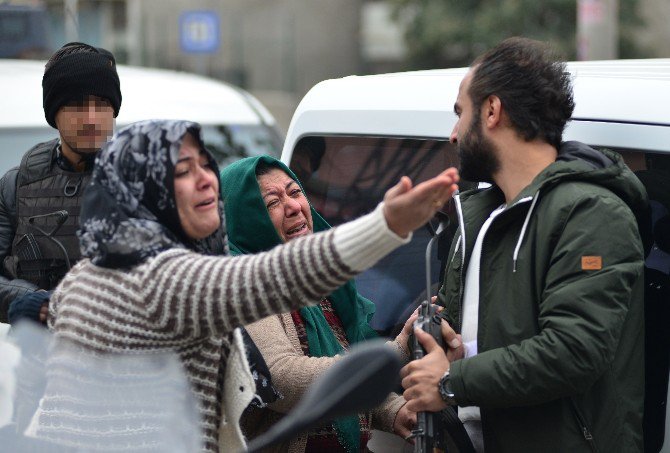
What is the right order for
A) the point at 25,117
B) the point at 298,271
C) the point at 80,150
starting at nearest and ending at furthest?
the point at 298,271 → the point at 80,150 → the point at 25,117

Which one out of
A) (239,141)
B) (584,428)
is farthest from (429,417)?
(239,141)

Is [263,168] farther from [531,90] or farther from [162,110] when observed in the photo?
[162,110]

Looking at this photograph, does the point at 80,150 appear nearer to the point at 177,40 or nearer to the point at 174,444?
the point at 174,444

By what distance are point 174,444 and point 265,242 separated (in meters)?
0.91

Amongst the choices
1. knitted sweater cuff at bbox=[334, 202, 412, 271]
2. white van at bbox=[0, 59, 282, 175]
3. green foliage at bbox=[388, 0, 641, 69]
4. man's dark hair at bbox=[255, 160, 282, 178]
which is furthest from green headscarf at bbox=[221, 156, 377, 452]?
green foliage at bbox=[388, 0, 641, 69]

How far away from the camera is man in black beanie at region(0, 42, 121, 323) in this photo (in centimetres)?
335

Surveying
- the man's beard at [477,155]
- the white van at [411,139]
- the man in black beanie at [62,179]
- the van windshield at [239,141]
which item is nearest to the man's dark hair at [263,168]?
the white van at [411,139]

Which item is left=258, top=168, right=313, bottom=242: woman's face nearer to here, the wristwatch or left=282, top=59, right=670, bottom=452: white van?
left=282, top=59, right=670, bottom=452: white van

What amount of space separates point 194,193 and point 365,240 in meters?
0.38

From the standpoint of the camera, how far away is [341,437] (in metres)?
2.93

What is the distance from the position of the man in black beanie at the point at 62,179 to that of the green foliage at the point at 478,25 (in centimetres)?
1382

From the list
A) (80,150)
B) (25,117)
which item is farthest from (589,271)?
(25,117)

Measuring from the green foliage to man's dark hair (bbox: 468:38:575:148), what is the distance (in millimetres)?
14321

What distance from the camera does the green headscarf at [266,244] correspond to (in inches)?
116
